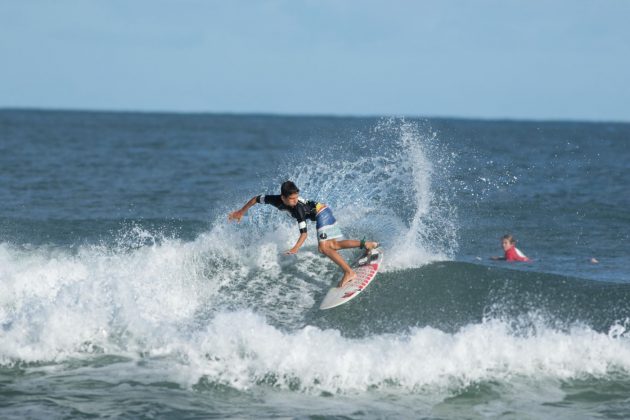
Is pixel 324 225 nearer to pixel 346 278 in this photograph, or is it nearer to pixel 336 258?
pixel 336 258

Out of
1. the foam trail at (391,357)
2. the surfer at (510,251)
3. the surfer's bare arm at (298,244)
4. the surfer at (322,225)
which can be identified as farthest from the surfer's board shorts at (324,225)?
the surfer at (510,251)

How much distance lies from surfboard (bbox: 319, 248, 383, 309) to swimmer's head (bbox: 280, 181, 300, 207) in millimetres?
1464

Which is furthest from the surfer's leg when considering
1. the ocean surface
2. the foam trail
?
the foam trail

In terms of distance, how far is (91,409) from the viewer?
806cm

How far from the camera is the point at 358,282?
1168 centimetres

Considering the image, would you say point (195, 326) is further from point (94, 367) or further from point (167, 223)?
point (167, 223)

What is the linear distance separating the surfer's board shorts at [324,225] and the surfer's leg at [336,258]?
9 centimetres

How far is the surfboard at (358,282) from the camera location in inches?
448

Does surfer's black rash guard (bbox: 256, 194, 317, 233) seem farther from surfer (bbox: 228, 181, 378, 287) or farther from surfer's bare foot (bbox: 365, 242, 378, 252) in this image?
surfer's bare foot (bbox: 365, 242, 378, 252)

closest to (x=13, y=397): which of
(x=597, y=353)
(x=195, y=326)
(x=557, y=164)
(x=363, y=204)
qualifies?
(x=195, y=326)

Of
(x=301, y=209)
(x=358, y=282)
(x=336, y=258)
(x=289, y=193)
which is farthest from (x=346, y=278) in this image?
(x=289, y=193)

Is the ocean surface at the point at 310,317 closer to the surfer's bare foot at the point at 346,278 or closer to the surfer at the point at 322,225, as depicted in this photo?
the surfer's bare foot at the point at 346,278

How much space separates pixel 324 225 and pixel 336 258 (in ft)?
1.72

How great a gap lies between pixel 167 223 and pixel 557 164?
905 inches
